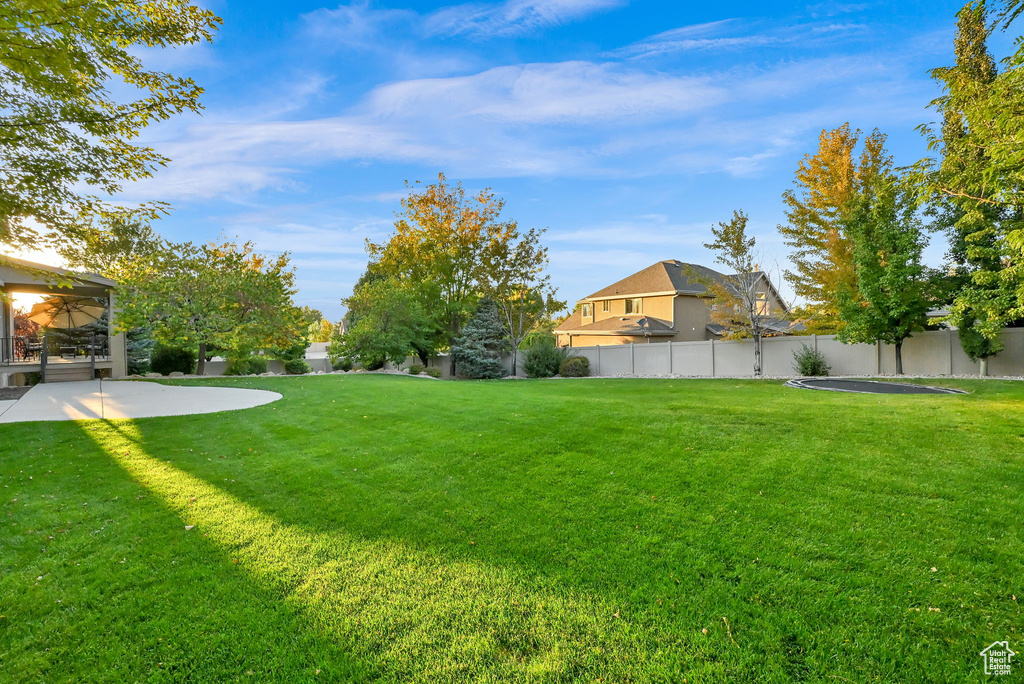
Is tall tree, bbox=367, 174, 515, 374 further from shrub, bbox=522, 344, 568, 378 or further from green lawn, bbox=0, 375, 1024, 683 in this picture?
green lawn, bbox=0, 375, 1024, 683

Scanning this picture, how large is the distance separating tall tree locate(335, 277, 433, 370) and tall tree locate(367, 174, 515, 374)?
1.70 m

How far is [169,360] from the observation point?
20125 millimetres

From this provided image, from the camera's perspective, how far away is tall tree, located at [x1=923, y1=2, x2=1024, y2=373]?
23.4 feet

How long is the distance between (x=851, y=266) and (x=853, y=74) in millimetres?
10078

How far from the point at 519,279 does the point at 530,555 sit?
21995 millimetres

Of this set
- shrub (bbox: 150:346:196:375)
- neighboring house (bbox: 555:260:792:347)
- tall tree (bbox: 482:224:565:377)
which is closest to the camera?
shrub (bbox: 150:346:196:375)

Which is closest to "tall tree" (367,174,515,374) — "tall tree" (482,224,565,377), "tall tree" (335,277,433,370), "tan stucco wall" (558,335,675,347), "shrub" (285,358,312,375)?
"tall tree" (482,224,565,377)

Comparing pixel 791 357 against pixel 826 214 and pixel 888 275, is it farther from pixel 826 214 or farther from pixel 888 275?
pixel 826 214

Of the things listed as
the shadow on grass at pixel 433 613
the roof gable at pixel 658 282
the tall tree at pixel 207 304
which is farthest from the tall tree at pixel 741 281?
the shadow on grass at pixel 433 613

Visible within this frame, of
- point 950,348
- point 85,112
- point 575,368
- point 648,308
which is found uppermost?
point 85,112

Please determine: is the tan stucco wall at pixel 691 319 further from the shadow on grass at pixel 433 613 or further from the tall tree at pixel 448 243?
the shadow on grass at pixel 433 613

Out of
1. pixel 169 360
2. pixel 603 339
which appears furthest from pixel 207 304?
pixel 603 339

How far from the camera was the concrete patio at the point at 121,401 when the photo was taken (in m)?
8.91

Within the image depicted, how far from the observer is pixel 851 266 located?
18.6 metres
